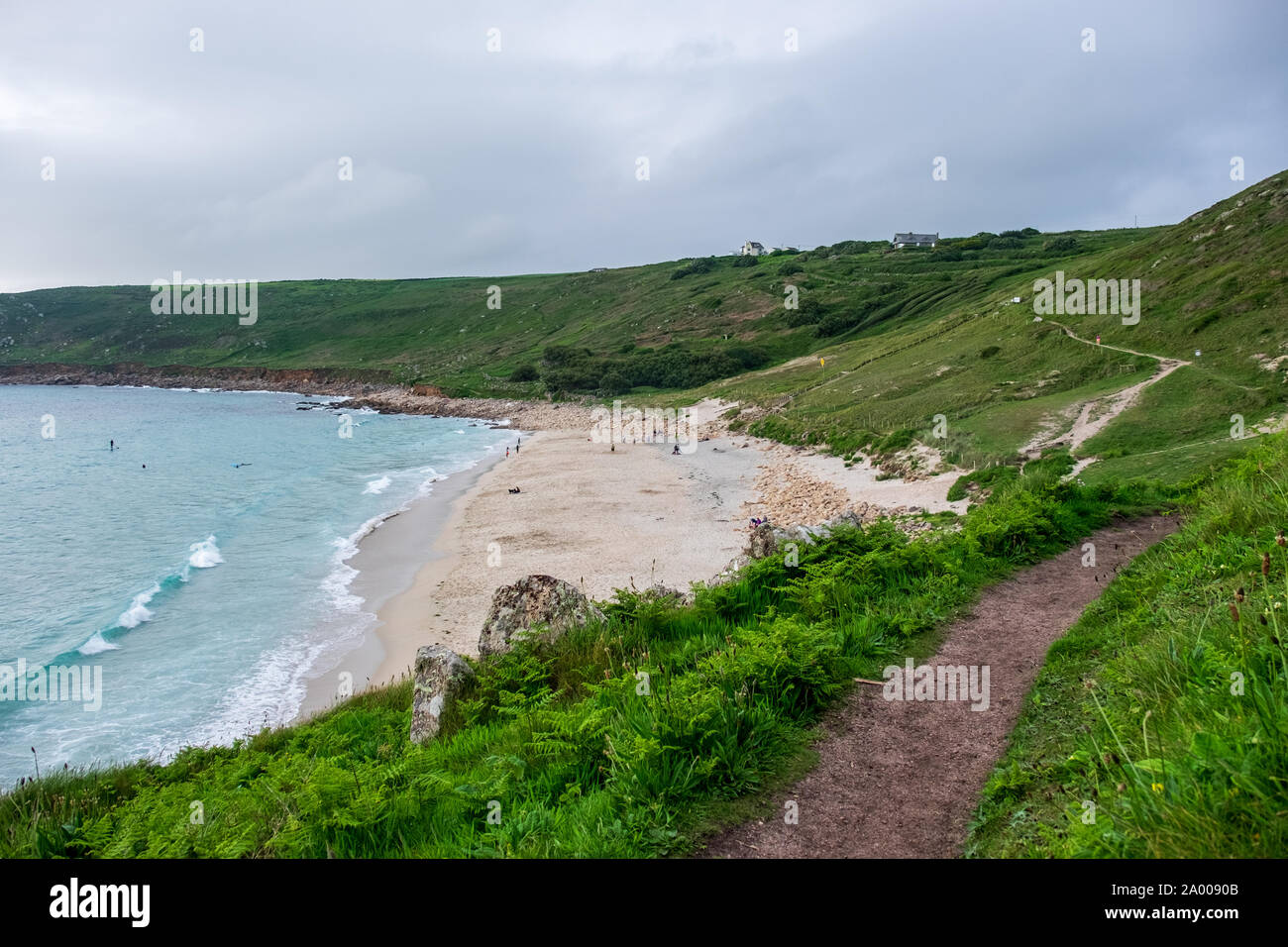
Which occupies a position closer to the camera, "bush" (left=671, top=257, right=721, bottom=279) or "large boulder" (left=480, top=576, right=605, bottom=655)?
"large boulder" (left=480, top=576, right=605, bottom=655)

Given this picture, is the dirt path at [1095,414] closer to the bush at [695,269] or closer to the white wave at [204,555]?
the white wave at [204,555]

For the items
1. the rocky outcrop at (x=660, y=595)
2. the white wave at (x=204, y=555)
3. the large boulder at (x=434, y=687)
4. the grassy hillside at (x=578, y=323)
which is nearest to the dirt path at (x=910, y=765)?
the rocky outcrop at (x=660, y=595)

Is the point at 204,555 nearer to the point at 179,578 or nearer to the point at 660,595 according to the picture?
the point at 179,578

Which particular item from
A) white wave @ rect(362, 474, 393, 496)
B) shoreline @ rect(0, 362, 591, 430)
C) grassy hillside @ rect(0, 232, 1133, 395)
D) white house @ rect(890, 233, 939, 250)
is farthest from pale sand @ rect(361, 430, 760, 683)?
white house @ rect(890, 233, 939, 250)

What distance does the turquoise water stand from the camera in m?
16.9

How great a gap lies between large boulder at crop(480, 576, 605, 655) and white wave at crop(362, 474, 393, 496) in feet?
118

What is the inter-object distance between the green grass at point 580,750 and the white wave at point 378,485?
115 feet

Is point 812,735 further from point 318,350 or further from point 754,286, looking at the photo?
point 318,350

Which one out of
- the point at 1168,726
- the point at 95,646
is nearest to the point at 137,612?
the point at 95,646

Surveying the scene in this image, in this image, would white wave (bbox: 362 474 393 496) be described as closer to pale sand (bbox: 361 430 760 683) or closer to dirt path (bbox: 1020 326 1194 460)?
pale sand (bbox: 361 430 760 683)

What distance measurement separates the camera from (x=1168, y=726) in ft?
15.2

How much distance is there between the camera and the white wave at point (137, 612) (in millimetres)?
22734

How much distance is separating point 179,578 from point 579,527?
53.1ft

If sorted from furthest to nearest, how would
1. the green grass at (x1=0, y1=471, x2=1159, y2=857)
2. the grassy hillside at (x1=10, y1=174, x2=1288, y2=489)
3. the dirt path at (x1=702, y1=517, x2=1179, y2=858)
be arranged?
the grassy hillside at (x1=10, y1=174, x2=1288, y2=489), the green grass at (x1=0, y1=471, x2=1159, y2=857), the dirt path at (x1=702, y1=517, x2=1179, y2=858)
